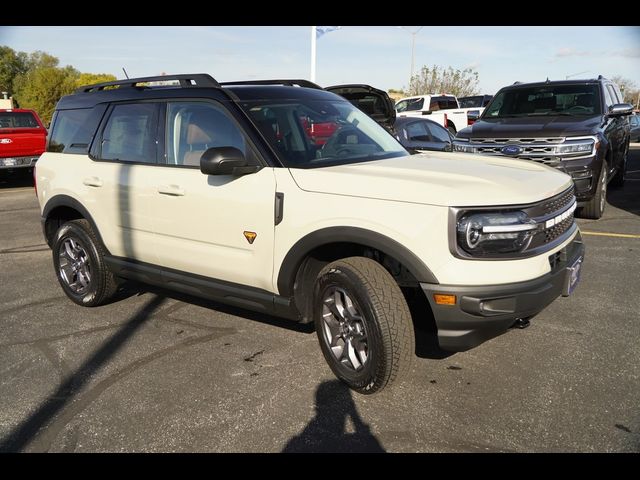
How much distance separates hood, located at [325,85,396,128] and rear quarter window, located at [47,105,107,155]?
4337 mm

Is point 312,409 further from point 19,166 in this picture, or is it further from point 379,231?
point 19,166

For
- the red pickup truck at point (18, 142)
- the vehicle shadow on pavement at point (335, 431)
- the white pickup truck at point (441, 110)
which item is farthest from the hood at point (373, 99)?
the white pickup truck at point (441, 110)

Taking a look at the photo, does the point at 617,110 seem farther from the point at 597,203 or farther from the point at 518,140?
the point at 518,140

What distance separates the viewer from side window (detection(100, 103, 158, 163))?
4.06m

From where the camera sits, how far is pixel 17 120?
45.0 ft

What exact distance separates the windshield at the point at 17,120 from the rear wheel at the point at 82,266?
10.6m

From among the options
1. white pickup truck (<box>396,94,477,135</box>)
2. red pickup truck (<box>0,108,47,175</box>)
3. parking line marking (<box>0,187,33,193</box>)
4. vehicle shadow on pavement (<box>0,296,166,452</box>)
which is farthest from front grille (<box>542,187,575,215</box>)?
white pickup truck (<box>396,94,477,135</box>)

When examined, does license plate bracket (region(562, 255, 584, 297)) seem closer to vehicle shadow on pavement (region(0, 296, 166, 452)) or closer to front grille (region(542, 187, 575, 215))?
front grille (region(542, 187, 575, 215))

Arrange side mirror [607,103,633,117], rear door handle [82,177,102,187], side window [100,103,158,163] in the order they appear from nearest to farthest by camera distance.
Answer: side window [100,103,158,163]
rear door handle [82,177,102,187]
side mirror [607,103,633,117]

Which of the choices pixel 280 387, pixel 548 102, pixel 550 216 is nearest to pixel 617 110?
pixel 548 102

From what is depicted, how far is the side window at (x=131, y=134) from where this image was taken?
4062mm

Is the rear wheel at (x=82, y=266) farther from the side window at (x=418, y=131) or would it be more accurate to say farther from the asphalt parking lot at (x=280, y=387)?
the side window at (x=418, y=131)
